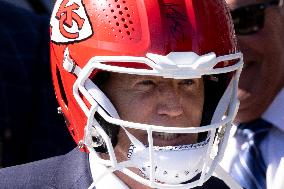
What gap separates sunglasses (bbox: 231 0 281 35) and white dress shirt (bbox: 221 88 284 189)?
0.22 m

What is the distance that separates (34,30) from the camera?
9.77 feet

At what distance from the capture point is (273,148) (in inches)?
89.1

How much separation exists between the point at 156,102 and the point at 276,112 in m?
0.82

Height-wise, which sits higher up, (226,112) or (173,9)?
(173,9)

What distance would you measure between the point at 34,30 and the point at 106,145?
4.75 feet

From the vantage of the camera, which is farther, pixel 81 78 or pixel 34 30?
pixel 34 30

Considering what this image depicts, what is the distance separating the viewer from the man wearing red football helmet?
1578mm

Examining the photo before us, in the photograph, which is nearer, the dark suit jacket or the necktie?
the dark suit jacket

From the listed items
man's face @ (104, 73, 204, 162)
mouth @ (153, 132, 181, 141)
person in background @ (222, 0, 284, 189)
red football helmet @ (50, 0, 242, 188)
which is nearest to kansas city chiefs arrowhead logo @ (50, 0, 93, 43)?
red football helmet @ (50, 0, 242, 188)

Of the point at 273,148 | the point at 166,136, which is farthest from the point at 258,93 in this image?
the point at 166,136

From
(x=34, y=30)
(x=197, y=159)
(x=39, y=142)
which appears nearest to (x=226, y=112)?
(x=197, y=159)

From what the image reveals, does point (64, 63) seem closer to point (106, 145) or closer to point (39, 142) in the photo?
point (106, 145)

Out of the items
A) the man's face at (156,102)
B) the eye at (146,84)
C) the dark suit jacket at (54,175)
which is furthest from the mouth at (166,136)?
the dark suit jacket at (54,175)

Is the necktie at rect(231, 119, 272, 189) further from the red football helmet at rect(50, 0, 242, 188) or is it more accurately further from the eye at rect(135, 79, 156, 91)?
the eye at rect(135, 79, 156, 91)
